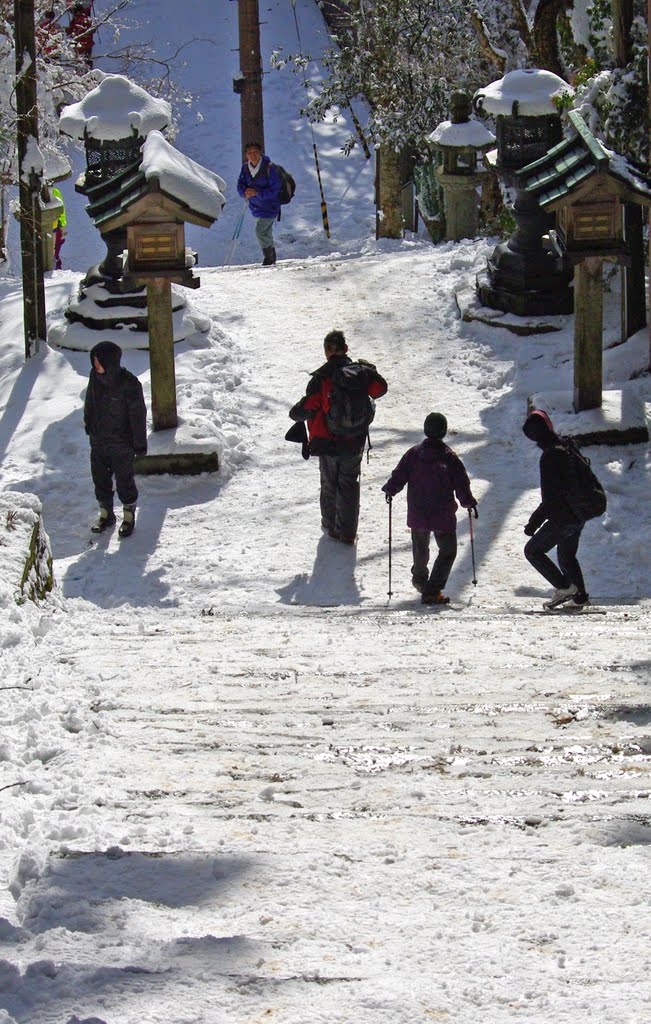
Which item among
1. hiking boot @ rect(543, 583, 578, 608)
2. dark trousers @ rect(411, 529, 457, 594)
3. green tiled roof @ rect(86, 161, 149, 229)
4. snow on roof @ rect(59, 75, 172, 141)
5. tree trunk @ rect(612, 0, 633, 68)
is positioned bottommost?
hiking boot @ rect(543, 583, 578, 608)

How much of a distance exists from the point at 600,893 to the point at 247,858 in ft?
3.07

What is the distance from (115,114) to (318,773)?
1058 cm

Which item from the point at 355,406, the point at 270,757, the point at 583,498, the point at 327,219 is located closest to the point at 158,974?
the point at 270,757

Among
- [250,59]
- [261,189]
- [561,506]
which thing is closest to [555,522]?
[561,506]

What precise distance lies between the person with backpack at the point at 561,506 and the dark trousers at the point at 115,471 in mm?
3116

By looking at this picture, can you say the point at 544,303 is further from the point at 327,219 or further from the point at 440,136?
the point at 327,219

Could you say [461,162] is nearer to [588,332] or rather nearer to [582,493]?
[588,332]

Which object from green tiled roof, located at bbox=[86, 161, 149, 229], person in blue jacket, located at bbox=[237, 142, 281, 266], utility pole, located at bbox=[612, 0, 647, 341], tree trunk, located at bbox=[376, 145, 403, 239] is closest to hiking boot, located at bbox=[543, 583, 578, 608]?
green tiled roof, located at bbox=[86, 161, 149, 229]

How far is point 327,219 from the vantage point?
26.3 metres

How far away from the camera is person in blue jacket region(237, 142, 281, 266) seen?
1703cm

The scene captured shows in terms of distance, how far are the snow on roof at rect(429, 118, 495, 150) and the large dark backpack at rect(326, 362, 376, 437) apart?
876cm

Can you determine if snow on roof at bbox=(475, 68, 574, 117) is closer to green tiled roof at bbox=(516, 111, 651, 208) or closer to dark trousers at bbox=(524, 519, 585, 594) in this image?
green tiled roof at bbox=(516, 111, 651, 208)

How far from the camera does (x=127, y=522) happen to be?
10.1 meters

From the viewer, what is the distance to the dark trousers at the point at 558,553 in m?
8.30
